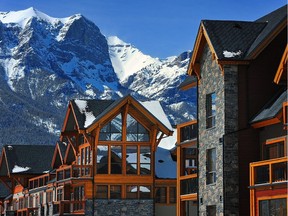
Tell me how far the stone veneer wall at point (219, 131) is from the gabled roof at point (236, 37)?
511 millimetres

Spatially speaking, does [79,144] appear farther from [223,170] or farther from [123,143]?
[223,170]

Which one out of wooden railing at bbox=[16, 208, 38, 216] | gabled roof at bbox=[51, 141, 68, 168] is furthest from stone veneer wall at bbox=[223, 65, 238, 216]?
wooden railing at bbox=[16, 208, 38, 216]

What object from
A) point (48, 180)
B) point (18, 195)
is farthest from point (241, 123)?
point (18, 195)

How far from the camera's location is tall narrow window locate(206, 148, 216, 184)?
138 feet

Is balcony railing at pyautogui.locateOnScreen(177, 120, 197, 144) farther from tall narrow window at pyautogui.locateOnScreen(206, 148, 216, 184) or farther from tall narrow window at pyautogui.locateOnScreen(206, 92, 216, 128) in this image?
tall narrow window at pyautogui.locateOnScreen(206, 148, 216, 184)

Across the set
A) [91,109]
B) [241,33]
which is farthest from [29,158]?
[241,33]

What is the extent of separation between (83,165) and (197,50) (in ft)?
63.8

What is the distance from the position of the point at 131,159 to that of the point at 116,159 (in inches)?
43.4

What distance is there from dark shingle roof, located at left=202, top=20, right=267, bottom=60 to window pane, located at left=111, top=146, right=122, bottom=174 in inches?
781

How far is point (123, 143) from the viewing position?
60.5 m

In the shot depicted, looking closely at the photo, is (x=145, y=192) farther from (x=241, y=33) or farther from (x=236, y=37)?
(x=236, y=37)

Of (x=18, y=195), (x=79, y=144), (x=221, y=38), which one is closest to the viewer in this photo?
(x=221, y=38)

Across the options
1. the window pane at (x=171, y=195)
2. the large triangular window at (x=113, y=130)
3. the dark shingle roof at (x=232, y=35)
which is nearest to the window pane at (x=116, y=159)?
the large triangular window at (x=113, y=130)

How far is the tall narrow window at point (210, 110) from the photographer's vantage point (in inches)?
1667
